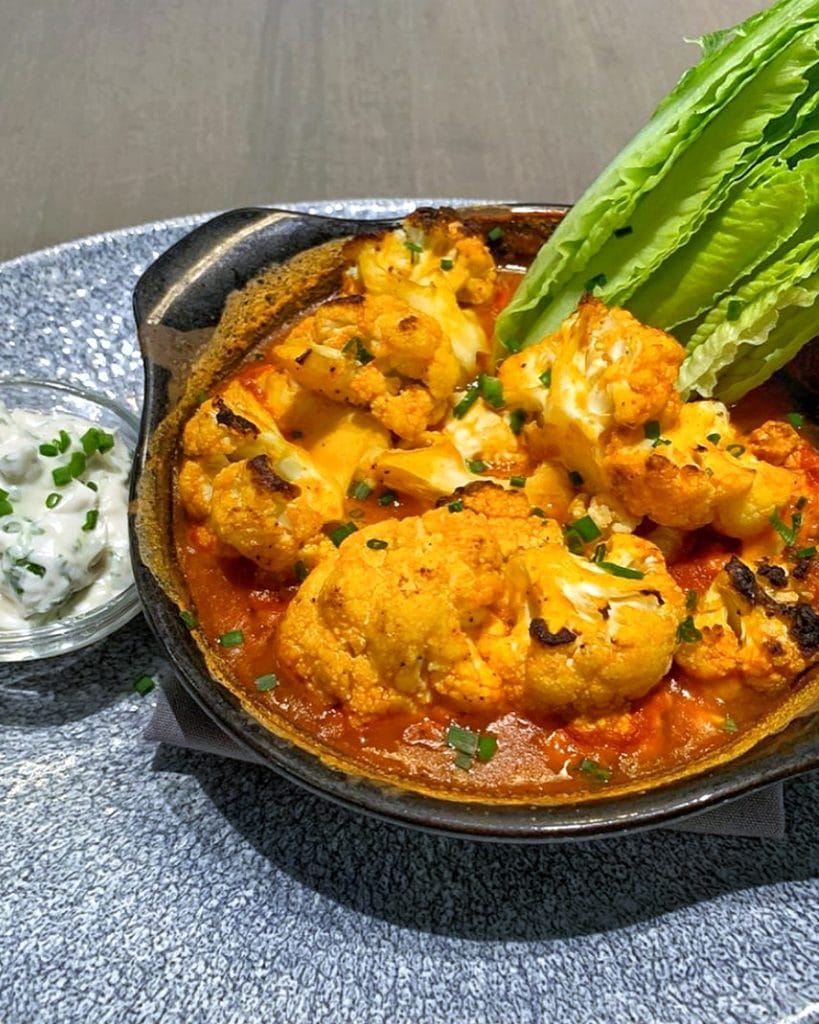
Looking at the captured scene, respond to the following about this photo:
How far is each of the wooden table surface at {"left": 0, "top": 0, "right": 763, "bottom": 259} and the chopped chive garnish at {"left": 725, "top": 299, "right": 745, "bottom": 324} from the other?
2.16m

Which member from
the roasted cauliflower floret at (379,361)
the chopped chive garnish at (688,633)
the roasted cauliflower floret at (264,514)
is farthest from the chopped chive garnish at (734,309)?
the roasted cauliflower floret at (264,514)

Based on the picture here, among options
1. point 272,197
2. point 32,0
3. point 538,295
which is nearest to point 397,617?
→ point 538,295

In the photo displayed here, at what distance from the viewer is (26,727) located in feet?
6.82

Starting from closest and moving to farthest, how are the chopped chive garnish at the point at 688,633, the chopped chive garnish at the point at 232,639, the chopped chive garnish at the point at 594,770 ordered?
the chopped chive garnish at the point at 594,770 → the chopped chive garnish at the point at 688,633 → the chopped chive garnish at the point at 232,639

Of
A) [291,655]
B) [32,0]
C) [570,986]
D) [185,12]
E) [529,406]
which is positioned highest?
[529,406]

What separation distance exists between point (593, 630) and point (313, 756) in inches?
19.9

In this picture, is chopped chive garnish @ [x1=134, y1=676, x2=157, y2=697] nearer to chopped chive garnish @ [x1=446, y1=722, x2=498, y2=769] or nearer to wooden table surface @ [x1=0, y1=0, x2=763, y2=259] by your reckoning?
chopped chive garnish @ [x1=446, y1=722, x2=498, y2=769]

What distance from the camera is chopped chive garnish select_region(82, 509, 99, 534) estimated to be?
79.0 inches

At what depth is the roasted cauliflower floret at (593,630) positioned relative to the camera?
151cm

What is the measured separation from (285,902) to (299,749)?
49 centimetres

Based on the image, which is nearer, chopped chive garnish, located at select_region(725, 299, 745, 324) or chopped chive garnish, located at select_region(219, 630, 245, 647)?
chopped chive garnish, located at select_region(219, 630, 245, 647)

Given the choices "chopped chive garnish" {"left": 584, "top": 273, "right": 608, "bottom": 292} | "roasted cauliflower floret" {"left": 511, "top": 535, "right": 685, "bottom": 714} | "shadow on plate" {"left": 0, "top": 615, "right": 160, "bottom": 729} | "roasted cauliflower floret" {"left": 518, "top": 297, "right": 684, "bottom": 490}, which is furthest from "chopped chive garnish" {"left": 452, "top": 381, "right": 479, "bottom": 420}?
"shadow on plate" {"left": 0, "top": 615, "right": 160, "bottom": 729}

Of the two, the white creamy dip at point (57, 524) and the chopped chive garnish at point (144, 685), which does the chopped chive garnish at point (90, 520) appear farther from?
the chopped chive garnish at point (144, 685)

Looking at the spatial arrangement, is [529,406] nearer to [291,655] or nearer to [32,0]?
[291,655]
